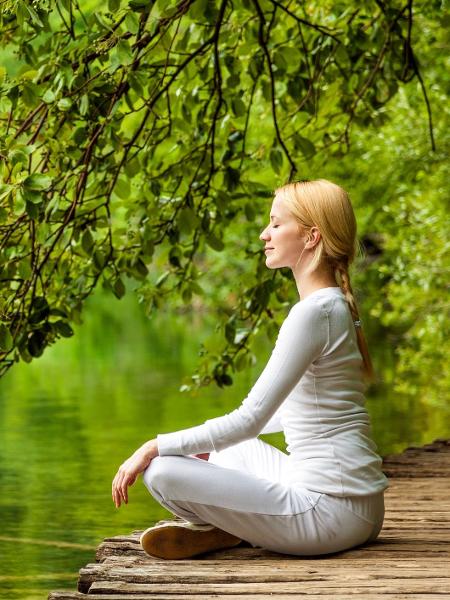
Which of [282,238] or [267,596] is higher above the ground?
[282,238]

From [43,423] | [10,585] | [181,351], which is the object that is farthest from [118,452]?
[181,351]

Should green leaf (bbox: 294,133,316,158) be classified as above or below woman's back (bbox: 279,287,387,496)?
above

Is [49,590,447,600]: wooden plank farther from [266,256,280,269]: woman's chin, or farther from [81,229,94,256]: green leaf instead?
[81,229,94,256]: green leaf

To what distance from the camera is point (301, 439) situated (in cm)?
419

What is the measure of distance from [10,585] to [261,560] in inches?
133

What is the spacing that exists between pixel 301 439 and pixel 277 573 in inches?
17.1

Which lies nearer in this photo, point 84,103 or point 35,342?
point 84,103

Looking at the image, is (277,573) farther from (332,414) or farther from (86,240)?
(86,240)

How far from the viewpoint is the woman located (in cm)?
404

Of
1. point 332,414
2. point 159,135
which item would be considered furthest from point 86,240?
point 332,414

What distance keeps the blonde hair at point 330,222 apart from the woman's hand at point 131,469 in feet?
2.40

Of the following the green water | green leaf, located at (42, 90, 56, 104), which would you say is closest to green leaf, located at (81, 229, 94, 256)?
green leaf, located at (42, 90, 56, 104)

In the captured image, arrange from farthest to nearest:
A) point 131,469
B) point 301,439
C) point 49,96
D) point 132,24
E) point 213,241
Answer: point 213,241
point 49,96
point 132,24
point 301,439
point 131,469

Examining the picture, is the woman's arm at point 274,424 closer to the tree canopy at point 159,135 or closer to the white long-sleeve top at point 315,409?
the white long-sleeve top at point 315,409
